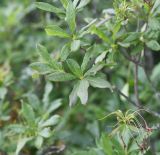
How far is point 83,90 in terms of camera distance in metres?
1.19

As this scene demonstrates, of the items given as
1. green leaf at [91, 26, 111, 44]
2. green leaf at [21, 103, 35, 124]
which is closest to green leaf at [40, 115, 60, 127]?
green leaf at [21, 103, 35, 124]

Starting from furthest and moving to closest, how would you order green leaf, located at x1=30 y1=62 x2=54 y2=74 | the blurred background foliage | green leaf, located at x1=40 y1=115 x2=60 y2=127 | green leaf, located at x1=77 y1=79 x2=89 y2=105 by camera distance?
the blurred background foliage < green leaf, located at x1=40 y1=115 x2=60 y2=127 < green leaf, located at x1=30 y1=62 x2=54 y2=74 < green leaf, located at x1=77 y1=79 x2=89 y2=105

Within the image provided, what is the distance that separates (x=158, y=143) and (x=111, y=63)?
2.01ft

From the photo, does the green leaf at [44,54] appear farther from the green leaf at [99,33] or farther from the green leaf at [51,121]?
the green leaf at [51,121]

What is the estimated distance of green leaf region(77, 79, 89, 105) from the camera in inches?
46.1

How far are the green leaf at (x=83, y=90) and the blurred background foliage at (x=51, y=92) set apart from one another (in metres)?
0.16

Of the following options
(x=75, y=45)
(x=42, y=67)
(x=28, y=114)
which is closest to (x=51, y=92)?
(x=28, y=114)

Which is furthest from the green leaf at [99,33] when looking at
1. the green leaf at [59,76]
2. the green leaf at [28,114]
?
the green leaf at [28,114]

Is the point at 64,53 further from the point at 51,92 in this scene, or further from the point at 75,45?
the point at 51,92

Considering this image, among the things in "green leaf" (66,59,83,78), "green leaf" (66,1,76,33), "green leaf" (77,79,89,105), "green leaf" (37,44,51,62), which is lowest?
"green leaf" (77,79,89,105)

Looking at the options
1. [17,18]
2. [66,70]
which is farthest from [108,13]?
[17,18]

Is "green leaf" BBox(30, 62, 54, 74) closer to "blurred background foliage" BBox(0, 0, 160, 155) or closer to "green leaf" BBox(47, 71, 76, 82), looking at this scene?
"green leaf" BBox(47, 71, 76, 82)

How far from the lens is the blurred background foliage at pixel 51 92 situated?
1746 millimetres

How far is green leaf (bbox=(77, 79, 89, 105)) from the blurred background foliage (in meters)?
0.16
